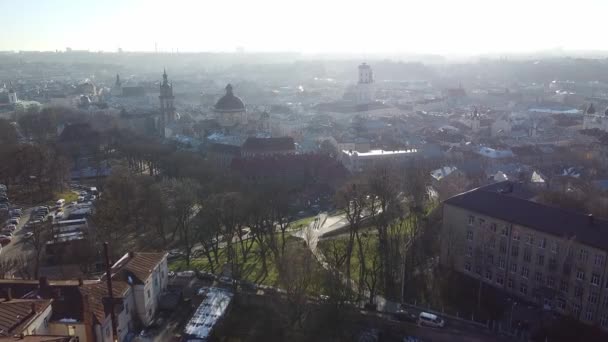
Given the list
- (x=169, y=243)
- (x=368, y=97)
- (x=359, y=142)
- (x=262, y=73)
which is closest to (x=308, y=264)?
(x=169, y=243)

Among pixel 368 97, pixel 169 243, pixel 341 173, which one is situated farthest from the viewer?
pixel 368 97

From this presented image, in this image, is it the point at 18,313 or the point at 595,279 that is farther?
the point at 595,279

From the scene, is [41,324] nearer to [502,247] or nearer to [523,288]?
[502,247]

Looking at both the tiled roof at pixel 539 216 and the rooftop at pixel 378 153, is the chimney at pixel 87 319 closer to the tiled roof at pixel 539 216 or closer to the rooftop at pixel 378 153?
the tiled roof at pixel 539 216

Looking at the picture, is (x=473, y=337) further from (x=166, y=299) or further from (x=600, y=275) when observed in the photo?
(x=166, y=299)

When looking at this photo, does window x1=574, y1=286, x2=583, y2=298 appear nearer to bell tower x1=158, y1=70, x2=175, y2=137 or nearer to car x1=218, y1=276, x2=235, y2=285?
car x1=218, y1=276, x2=235, y2=285

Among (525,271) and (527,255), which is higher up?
(527,255)

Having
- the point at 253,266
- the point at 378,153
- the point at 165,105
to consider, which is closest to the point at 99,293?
the point at 253,266
